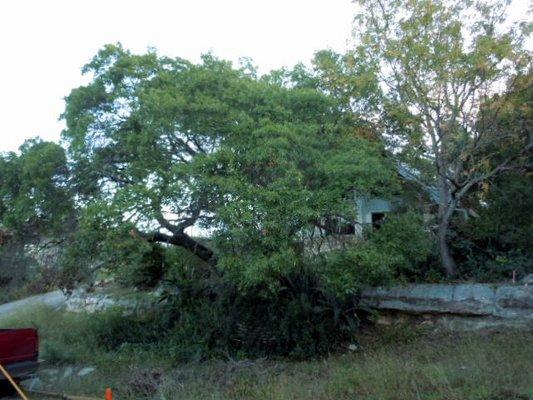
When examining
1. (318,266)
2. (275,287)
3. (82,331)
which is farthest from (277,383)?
(82,331)

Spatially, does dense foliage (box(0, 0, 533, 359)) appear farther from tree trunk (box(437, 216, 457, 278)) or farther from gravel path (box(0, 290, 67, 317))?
gravel path (box(0, 290, 67, 317))

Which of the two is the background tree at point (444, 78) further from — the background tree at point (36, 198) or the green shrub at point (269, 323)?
the background tree at point (36, 198)

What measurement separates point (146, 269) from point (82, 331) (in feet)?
7.77

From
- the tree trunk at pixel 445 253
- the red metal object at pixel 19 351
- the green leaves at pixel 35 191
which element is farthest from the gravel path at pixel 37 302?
the tree trunk at pixel 445 253

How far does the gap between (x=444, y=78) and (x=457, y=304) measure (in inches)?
171

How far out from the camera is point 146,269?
15383 mm

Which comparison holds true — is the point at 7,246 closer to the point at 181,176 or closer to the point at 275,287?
the point at 181,176

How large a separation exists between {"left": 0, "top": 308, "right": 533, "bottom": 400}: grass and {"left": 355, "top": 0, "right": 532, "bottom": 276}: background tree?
8.95 ft

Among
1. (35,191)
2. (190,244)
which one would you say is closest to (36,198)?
(35,191)

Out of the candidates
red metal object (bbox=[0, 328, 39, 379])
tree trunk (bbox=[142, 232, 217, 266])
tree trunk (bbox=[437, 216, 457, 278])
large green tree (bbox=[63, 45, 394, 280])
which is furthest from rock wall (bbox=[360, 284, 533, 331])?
red metal object (bbox=[0, 328, 39, 379])

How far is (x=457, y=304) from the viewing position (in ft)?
36.0

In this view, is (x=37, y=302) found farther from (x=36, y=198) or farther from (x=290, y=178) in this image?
(x=290, y=178)

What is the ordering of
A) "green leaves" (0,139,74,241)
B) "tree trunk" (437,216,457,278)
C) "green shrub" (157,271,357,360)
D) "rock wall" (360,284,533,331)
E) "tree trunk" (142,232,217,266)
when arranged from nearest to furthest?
1. "rock wall" (360,284,533,331)
2. "green shrub" (157,271,357,360)
3. "green leaves" (0,139,74,241)
4. "tree trunk" (437,216,457,278)
5. "tree trunk" (142,232,217,266)

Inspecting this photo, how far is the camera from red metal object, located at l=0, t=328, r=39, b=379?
10.5 m
